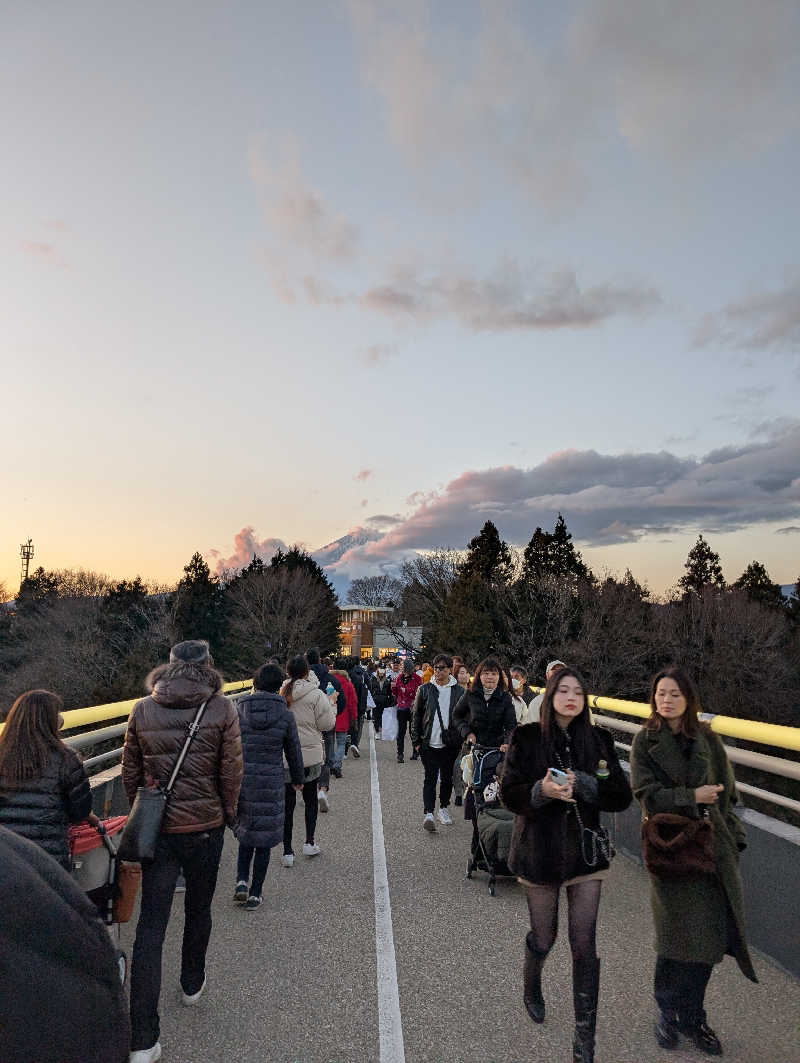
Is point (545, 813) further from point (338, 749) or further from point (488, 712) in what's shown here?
point (338, 749)

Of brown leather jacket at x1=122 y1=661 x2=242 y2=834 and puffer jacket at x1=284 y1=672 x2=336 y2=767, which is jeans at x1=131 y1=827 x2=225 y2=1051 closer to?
brown leather jacket at x1=122 y1=661 x2=242 y2=834

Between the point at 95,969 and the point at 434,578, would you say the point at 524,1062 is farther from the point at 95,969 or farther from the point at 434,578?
the point at 434,578

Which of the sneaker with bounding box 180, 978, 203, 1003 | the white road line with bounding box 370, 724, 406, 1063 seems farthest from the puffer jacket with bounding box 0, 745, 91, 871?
the white road line with bounding box 370, 724, 406, 1063

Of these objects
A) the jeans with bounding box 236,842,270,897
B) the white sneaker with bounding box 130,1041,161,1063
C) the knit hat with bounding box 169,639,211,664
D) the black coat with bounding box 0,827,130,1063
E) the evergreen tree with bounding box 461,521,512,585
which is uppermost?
the evergreen tree with bounding box 461,521,512,585

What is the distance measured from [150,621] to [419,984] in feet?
212

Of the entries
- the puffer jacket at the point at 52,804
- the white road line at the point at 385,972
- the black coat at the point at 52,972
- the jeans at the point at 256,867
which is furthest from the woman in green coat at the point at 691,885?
the black coat at the point at 52,972

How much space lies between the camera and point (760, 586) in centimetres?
8088

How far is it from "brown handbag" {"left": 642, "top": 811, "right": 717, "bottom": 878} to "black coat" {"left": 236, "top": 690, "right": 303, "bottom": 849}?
126 inches

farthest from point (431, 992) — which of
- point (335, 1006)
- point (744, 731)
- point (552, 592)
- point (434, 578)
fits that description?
point (434, 578)

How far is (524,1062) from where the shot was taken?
370 centimetres

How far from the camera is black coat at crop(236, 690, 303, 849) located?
6250 millimetres

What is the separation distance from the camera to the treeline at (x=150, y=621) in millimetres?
55219

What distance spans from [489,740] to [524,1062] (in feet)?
14.0

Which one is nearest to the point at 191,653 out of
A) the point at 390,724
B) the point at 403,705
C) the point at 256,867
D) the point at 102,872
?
the point at 102,872
